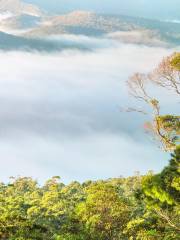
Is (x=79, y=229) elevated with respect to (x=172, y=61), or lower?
lower

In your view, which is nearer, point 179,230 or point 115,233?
point 179,230

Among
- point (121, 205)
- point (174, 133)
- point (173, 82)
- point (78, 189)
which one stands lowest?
point (121, 205)

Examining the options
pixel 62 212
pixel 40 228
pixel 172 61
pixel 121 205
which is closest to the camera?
pixel 172 61

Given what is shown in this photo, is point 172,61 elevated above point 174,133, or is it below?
Answer: above

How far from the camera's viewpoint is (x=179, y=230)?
112 ft

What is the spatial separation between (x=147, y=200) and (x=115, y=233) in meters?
8.15

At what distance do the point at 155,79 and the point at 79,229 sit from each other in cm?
1313

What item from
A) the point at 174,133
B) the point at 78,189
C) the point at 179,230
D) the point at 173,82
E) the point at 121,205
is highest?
the point at 78,189

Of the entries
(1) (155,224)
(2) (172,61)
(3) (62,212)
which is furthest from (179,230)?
(3) (62,212)

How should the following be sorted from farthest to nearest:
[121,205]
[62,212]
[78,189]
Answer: [78,189] → [62,212] → [121,205]

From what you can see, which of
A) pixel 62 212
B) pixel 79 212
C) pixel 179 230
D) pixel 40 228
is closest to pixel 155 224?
pixel 179 230

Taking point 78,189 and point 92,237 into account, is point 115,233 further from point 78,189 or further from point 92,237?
point 78,189

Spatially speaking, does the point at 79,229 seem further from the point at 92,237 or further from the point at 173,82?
the point at 173,82

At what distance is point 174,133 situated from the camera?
36.7 meters
